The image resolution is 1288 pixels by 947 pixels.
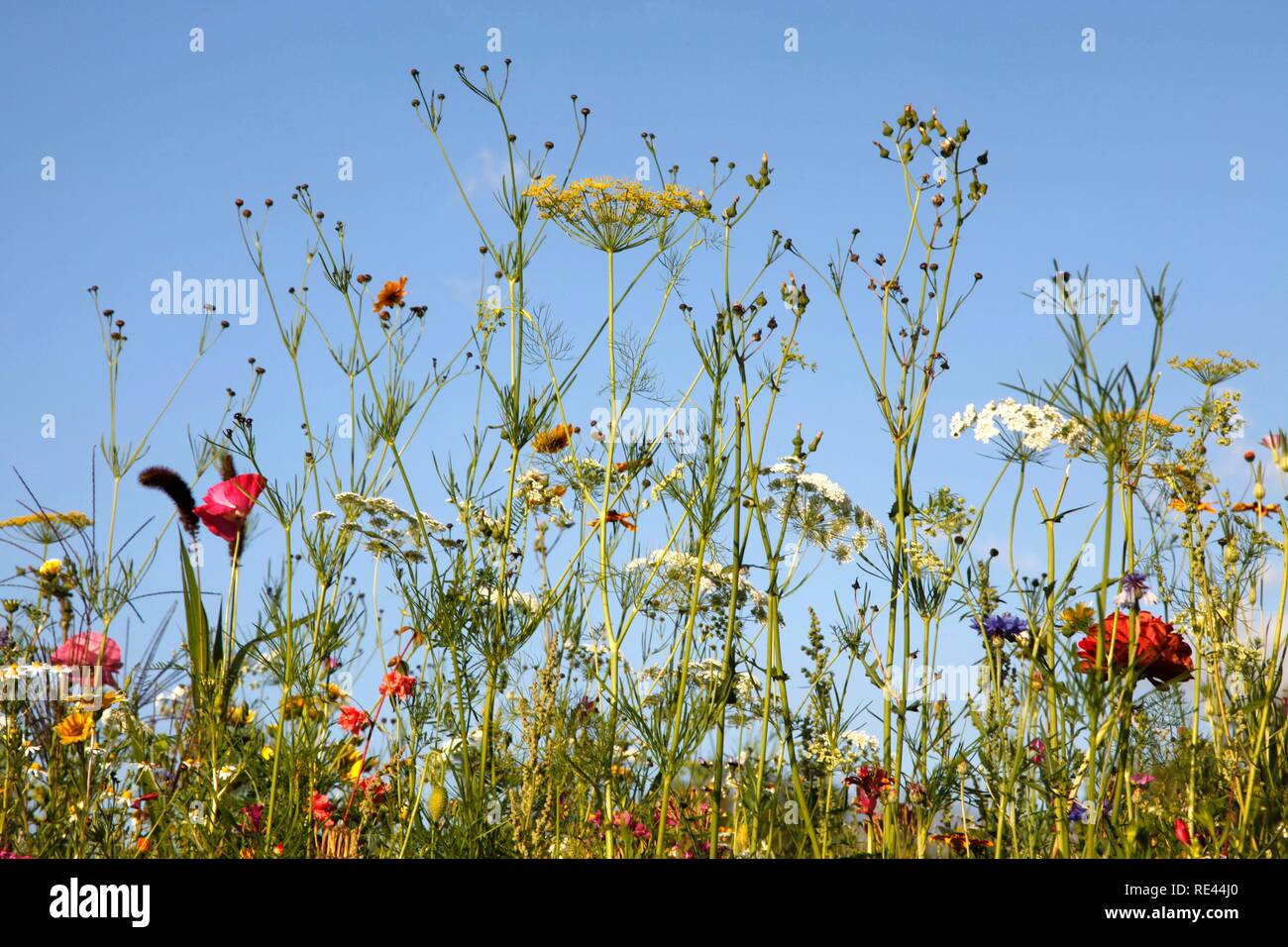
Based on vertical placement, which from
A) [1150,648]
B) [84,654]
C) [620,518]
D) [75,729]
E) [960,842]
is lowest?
[960,842]

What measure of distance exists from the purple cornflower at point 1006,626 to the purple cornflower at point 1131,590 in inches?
13.2

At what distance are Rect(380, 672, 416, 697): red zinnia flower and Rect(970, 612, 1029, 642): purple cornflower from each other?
2094mm

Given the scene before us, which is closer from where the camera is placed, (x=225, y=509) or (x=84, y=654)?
(x=84, y=654)

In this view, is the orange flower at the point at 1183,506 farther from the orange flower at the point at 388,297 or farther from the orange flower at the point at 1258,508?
the orange flower at the point at 388,297

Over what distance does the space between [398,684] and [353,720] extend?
562 mm

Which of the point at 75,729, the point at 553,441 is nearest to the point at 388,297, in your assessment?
the point at 553,441

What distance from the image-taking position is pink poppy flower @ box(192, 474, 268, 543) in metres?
4.01

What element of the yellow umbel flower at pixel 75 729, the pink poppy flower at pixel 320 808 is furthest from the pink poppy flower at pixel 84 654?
the pink poppy flower at pixel 320 808

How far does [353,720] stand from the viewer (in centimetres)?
452

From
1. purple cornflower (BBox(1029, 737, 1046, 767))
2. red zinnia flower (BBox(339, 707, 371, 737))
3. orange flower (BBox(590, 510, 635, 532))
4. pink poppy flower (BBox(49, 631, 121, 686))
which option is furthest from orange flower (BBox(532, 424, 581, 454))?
purple cornflower (BBox(1029, 737, 1046, 767))

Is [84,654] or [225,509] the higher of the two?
[225,509]

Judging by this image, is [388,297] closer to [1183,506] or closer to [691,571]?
[691,571]

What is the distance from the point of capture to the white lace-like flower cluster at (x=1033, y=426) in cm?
295
